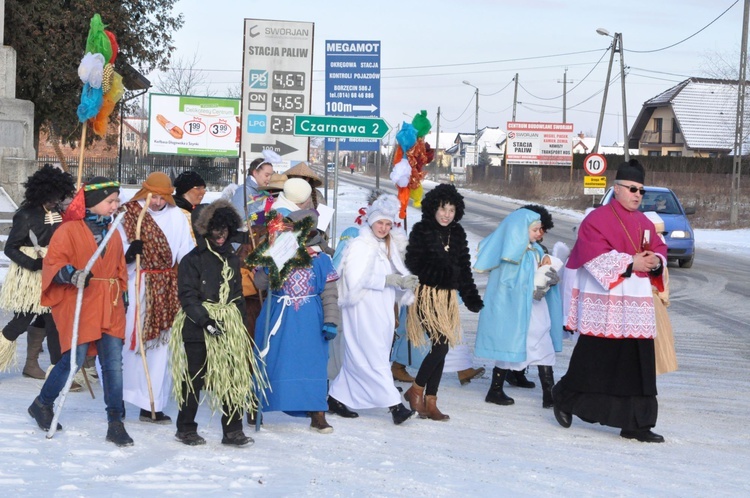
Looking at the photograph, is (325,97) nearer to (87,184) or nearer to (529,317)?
(529,317)

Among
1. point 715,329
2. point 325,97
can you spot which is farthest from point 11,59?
point 715,329

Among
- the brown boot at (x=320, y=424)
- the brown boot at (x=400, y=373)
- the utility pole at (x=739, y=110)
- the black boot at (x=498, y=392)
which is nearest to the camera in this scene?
the brown boot at (x=320, y=424)

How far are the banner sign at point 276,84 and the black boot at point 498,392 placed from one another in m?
7.02

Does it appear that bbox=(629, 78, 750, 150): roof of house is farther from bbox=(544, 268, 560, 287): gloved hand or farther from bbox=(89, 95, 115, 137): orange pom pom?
bbox=(89, 95, 115, 137): orange pom pom

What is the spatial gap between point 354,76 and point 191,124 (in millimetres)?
28841

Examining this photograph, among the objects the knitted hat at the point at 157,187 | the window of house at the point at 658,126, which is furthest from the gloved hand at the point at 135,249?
the window of house at the point at 658,126

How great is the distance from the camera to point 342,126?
11.6 metres

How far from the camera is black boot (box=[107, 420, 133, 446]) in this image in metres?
6.70

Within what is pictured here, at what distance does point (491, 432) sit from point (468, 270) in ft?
4.36

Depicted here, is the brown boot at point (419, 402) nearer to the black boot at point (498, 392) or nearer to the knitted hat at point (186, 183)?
the black boot at point (498, 392)

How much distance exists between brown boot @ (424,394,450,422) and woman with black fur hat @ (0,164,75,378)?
3203 mm

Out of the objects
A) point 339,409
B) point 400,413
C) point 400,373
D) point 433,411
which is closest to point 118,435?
point 339,409

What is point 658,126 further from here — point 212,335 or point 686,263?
point 212,335

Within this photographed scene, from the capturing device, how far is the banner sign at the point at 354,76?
15.1 meters
